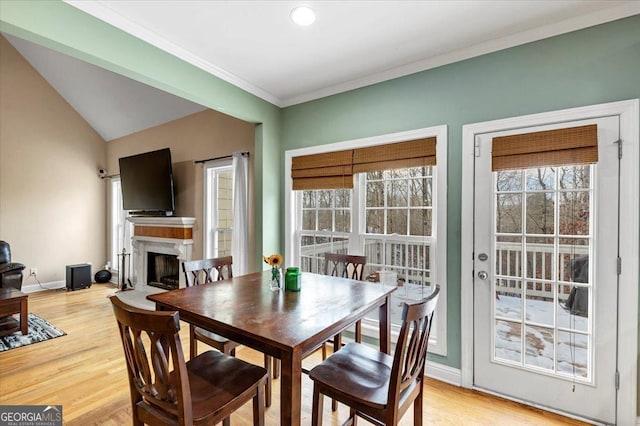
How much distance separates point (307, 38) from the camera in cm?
228

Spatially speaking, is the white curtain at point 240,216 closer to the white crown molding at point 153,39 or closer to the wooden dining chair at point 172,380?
the white crown molding at point 153,39

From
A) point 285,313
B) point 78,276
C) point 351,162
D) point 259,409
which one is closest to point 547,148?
point 351,162

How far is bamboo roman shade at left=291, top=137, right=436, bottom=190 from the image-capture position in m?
2.59

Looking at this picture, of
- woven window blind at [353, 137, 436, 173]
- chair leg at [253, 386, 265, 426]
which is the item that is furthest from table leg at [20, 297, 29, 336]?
woven window blind at [353, 137, 436, 173]

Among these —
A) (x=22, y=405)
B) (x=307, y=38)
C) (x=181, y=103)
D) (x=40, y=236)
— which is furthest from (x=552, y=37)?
(x=40, y=236)

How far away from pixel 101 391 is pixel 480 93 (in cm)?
383

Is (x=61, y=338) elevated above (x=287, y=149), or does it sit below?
below

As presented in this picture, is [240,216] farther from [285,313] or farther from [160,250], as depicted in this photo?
[285,313]

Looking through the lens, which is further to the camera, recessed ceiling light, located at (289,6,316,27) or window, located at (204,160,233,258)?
window, located at (204,160,233,258)

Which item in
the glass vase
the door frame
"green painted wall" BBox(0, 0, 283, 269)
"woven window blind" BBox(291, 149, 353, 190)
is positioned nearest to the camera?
"green painted wall" BBox(0, 0, 283, 269)

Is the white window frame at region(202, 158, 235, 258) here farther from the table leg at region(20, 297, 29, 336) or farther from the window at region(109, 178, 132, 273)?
the window at region(109, 178, 132, 273)

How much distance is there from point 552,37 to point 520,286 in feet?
6.02

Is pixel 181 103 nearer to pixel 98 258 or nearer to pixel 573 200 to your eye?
pixel 98 258

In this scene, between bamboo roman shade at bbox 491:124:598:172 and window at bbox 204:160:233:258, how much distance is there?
3.37 m
